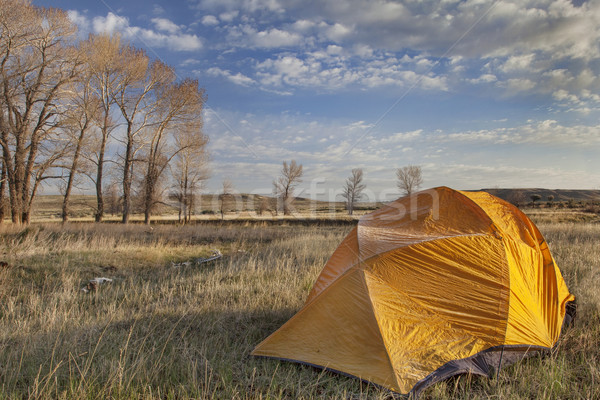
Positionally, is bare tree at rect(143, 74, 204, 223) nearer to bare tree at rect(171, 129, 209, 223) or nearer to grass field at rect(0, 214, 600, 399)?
bare tree at rect(171, 129, 209, 223)

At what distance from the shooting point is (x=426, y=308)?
3834 millimetres

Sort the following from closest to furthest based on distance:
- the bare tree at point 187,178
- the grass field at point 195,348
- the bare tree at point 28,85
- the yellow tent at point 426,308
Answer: the grass field at point 195,348
the yellow tent at point 426,308
the bare tree at point 28,85
the bare tree at point 187,178

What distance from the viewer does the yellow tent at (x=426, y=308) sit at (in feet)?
11.8

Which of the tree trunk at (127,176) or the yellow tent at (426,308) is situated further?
the tree trunk at (127,176)

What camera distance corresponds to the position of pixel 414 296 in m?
3.86

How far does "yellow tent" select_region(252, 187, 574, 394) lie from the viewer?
3.58 m

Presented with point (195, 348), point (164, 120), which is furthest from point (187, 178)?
point (195, 348)

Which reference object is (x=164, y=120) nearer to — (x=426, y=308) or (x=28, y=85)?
(x=28, y=85)

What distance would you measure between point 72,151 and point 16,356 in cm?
2204

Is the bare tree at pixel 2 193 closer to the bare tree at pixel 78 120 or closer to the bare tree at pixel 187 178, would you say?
the bare tree at pixel 78 120

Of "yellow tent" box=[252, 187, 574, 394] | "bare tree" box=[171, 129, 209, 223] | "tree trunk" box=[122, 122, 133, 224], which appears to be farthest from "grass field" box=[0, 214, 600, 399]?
"bare tree" box=[171, 129, 209, 223]


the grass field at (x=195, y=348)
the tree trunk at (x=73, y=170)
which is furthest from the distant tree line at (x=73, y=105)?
the grass field at (x=195, y=348)

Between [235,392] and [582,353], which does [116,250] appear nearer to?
[235,392]

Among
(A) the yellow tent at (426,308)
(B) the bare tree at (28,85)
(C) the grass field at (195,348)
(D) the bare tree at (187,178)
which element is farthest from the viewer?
(D) the bare tree at (187,178)
